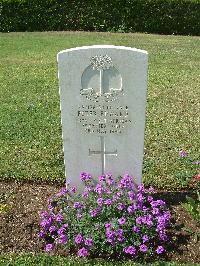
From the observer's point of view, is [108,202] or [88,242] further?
[108,202]

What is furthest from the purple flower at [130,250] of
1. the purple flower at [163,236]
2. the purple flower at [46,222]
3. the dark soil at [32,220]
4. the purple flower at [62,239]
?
the purple flower at [46,222]

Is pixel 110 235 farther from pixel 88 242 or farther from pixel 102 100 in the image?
pixel 102 100

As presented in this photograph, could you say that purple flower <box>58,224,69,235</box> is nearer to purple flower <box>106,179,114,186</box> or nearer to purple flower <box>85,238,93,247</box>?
purple flower <box>85,238,93,247</box>

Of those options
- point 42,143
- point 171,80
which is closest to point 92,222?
point 42,143

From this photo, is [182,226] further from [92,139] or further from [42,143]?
[42,143]

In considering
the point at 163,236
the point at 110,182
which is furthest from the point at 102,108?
the point at 163,236

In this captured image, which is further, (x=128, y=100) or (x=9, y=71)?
(x=9, y=71)

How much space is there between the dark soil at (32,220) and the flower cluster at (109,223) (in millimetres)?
135

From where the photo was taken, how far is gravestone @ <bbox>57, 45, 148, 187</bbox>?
419 cm

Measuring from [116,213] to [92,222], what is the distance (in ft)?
0.78

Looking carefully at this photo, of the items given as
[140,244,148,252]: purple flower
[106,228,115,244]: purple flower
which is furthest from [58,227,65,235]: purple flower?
[140,244,148,252]: purple flower

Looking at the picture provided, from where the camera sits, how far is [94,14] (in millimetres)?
16859

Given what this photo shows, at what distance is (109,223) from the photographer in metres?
4.18

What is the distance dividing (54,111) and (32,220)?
3406mm
